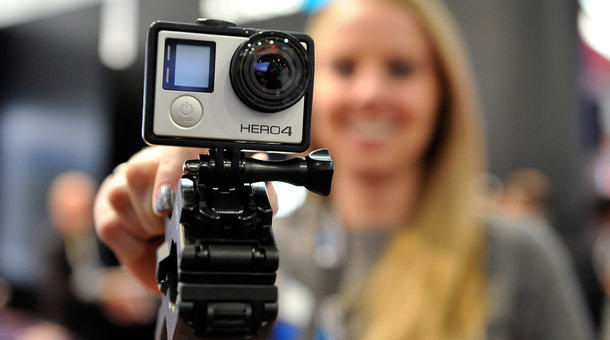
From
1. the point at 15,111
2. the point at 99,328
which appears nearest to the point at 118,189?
the point at 99,328

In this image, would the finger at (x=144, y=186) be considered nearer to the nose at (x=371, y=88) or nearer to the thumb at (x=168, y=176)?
the thumb at (x=168, y=176)

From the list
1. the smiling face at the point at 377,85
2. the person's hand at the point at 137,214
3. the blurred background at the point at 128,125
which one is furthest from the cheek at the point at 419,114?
the blurred background at the point at 128,125

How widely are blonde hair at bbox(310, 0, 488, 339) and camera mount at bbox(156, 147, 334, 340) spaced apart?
0.97 meters

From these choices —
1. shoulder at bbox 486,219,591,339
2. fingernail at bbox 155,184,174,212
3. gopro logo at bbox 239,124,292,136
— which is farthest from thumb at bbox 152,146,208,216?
shoulder at bbox 486,219,591,339

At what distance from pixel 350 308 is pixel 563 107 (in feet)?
16.3

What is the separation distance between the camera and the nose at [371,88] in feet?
5.25

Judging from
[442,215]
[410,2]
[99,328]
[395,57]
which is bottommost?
[99,328]

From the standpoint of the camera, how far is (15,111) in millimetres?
6746

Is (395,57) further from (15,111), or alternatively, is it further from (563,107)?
(15,111)

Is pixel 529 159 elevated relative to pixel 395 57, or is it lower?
lower

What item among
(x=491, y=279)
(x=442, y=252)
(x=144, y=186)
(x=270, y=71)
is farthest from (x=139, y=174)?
(x=491, y=279)

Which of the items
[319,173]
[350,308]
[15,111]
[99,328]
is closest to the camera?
[319,173]

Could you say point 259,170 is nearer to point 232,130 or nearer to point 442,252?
point 232,130

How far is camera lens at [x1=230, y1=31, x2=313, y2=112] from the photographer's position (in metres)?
0.65
